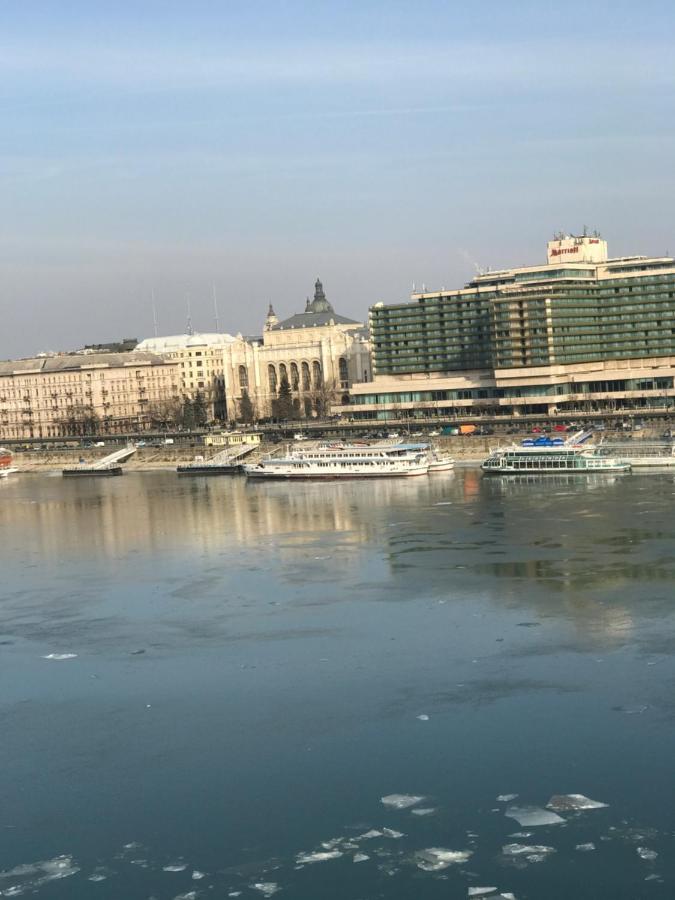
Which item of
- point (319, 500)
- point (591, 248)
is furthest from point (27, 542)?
point (591, 248)

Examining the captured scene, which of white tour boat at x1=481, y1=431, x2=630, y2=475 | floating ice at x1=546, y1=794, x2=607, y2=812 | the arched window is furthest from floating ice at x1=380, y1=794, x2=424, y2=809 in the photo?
the arched window

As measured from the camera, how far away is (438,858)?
19594 millimetres

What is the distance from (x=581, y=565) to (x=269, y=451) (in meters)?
58.6

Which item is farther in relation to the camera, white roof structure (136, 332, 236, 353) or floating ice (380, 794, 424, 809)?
white roof structure (136, 332, 236, 353)

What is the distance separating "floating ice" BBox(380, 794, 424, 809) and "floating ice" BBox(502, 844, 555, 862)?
214 cm

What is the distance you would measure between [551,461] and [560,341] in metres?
32.7

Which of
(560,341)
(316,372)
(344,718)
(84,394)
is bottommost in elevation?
(344,718)

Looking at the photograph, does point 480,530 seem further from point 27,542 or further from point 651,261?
point 651,261

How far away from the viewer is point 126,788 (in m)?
22.9

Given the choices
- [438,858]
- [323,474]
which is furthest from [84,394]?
[438,858]

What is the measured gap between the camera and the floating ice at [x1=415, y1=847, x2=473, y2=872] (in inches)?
762

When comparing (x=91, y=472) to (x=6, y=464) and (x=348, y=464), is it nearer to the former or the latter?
(x=6, y=464)

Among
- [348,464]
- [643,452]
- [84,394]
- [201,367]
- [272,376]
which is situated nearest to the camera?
[643,452]

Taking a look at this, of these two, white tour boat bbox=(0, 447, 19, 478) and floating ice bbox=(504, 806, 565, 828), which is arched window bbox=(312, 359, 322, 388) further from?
floating ice bbox=(504, 806, 565, 828)
